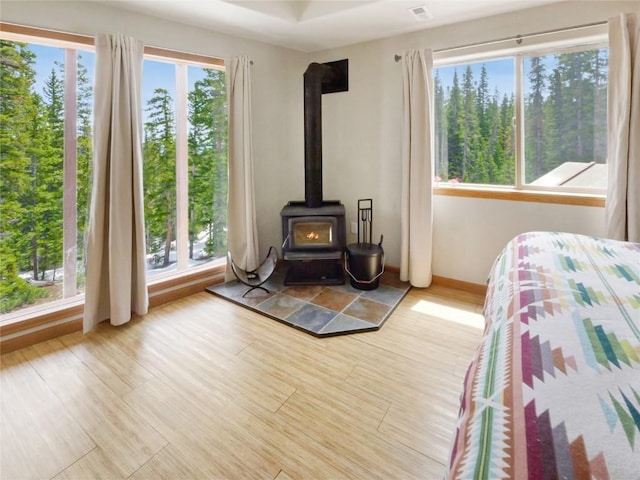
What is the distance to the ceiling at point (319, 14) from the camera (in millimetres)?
2508

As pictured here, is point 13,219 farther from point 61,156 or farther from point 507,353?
point 507,353

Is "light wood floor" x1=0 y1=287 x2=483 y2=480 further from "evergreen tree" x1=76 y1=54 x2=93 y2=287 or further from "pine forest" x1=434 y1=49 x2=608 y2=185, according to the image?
"pine forest" x1=434 y1=49 x2=608 y2=185

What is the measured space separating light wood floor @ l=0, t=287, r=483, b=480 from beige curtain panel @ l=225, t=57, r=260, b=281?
99 cm

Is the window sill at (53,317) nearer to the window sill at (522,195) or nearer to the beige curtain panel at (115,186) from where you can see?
the beige curtain panel at (115,186)

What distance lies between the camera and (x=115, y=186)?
246 centimetres

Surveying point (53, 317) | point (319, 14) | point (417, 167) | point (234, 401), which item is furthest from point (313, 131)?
point (53, 317)

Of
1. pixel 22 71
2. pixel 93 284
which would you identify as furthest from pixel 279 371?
pixel 22 71

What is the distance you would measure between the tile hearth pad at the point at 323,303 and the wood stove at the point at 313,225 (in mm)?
148

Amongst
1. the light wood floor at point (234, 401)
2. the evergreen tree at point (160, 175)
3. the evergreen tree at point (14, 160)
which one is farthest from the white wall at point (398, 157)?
the evergreen tree at point (14, 160)

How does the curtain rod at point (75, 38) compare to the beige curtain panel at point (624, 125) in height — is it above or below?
above

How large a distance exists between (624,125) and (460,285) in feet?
5.54

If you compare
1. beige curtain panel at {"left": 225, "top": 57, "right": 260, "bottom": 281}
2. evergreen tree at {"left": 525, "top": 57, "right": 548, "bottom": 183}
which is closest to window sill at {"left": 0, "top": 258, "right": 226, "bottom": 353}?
beige curtain panel at {"left": 225, "top": 57, "right": 260, "bottom": 281}

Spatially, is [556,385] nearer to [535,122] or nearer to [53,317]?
[535,122]

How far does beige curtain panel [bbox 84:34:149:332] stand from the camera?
2.38 m
